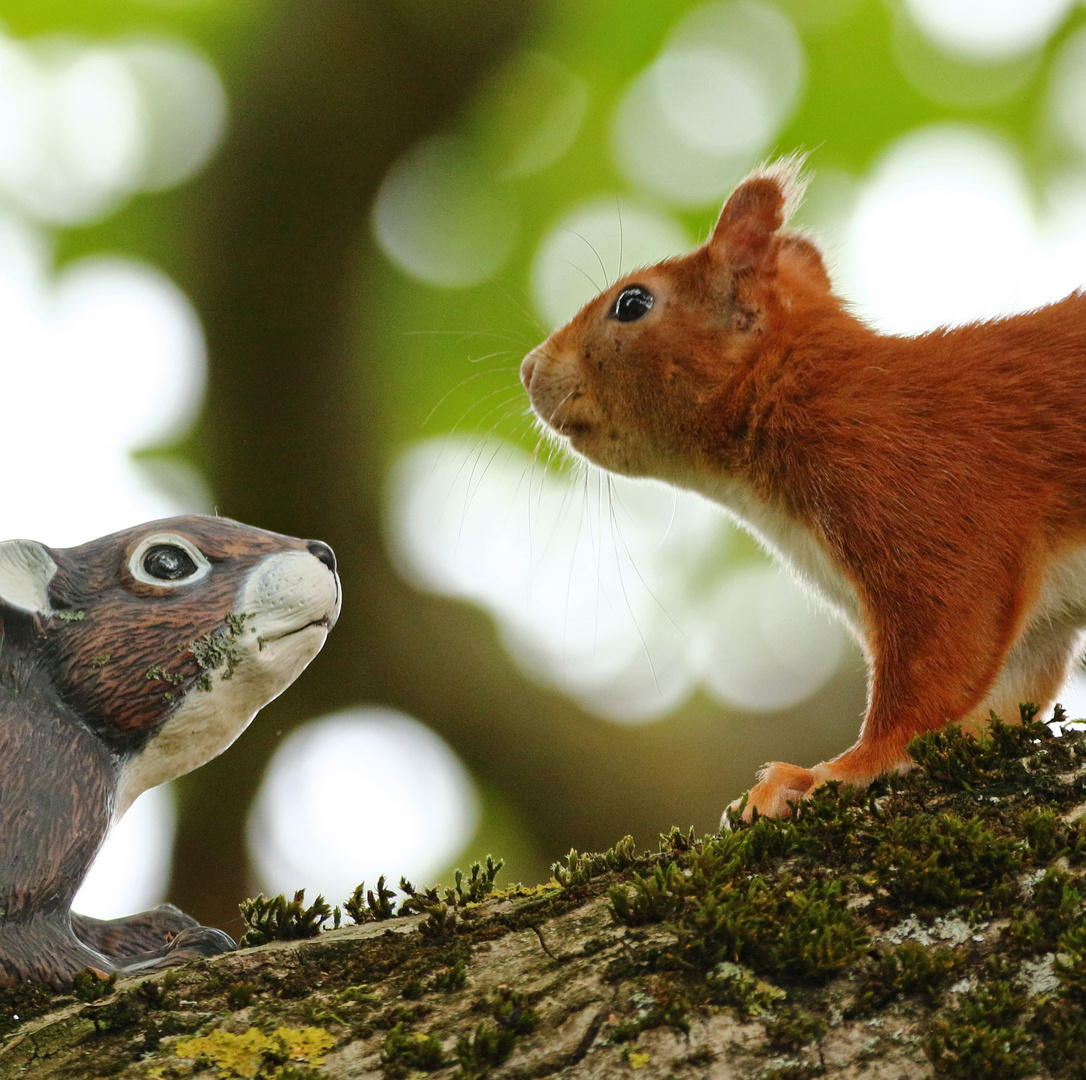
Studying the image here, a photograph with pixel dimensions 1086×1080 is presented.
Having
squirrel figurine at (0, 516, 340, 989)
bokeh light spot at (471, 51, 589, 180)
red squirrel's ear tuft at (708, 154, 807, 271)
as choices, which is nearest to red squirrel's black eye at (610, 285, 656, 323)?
red squirrel's ear tuft at (708, 154, 807, 271)

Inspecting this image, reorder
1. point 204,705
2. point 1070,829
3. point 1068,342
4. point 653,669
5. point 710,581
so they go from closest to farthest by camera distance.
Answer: point 1070,829 → point 204,705 → point 1068,342 → point 653,669 → point 710,581

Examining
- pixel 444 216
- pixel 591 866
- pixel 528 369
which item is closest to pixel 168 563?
pixel 591 866

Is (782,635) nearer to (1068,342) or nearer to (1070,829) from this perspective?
(1068,342)

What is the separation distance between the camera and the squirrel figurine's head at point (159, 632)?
2557 millimetres

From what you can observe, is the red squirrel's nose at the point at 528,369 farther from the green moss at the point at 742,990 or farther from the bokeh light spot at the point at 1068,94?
the bokeh light spot at the point at 1068,94

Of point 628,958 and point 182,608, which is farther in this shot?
point 182,608

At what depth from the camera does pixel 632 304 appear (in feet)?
12.8

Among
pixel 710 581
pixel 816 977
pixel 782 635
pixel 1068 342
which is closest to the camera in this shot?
pixel 816 977

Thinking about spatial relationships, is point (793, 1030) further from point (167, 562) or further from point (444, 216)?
point (444, 216)

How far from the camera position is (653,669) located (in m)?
5.88

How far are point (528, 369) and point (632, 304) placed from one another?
46cm

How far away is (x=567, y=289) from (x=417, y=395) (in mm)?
1134

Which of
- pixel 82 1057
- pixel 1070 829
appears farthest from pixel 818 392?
pixel 82 1057

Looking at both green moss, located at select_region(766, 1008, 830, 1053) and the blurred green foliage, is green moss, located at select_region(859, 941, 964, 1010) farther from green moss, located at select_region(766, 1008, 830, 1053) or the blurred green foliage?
the blurred green foliage
